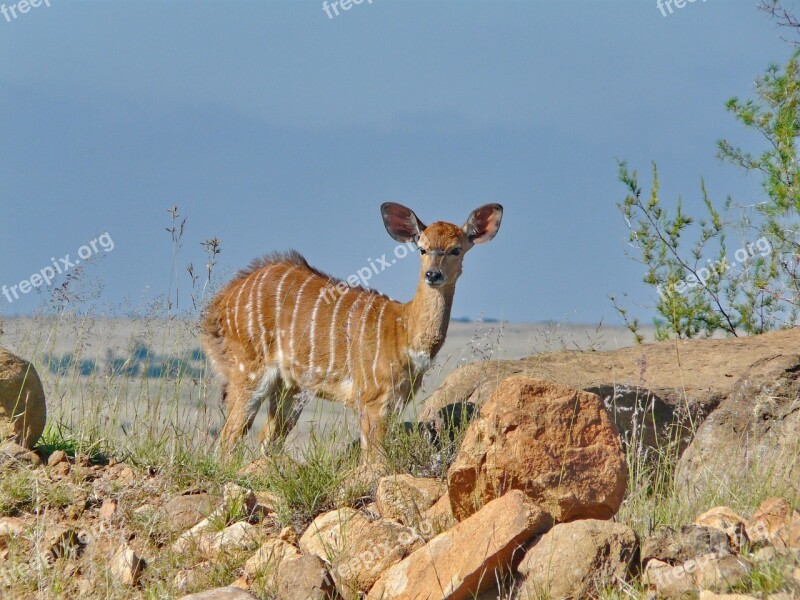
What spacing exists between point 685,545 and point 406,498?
1.54 meters

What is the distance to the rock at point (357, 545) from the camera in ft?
17.2

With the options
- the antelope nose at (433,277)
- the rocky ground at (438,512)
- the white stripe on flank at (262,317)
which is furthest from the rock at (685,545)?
the white stripe on flank at (262,317)

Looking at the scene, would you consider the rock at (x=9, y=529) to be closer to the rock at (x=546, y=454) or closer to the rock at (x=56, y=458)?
the rock at (x=56, y=458)

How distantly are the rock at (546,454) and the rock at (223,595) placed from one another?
1.13 meters

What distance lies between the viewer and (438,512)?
5738 millimetres

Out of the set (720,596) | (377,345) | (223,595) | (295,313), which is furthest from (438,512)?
(295,313)

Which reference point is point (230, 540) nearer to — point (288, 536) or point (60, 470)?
point (288, 536)

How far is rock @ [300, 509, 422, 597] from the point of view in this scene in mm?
5242

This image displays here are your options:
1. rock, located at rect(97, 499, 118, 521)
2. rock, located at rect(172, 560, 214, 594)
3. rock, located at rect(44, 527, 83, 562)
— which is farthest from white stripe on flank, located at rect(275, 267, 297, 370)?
rock, located at rect(172, 560, 214, 594)

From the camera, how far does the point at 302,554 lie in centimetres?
551

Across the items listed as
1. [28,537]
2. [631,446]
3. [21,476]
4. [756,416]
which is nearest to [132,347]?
[21,476]

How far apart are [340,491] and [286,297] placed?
12.7ft

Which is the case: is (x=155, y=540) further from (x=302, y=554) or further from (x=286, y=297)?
(x=286, y=297)

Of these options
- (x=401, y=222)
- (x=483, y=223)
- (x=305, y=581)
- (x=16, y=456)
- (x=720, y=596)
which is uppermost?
(x=401, y=222)
